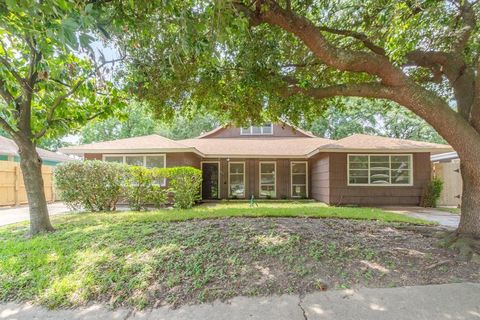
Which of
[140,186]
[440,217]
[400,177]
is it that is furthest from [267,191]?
[440,217]

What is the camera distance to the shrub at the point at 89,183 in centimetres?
909

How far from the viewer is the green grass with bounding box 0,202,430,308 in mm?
3389

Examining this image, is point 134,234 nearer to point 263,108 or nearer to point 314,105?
point 263,108

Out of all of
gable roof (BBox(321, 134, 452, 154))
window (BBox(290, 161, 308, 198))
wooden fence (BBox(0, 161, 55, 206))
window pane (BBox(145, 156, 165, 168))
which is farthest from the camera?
window (BBox(290, 161, 308, 198))

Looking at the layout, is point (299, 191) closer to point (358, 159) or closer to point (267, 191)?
point (267, 191)

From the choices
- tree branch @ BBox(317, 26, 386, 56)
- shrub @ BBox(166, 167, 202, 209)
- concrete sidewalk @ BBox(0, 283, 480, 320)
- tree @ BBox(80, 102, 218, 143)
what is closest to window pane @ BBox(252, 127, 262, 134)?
shrub @ BBox(166, 167, 202, 209)

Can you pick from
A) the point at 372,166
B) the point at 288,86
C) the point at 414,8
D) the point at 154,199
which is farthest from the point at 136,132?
the point at 414,8

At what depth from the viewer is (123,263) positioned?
4.04 meters

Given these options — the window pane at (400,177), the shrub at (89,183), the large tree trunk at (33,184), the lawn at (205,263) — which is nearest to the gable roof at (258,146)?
the window pane at (400,177)

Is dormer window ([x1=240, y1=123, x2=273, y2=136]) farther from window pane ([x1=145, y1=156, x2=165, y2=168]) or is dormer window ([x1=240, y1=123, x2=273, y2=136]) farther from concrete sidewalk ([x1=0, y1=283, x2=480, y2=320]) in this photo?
concrete sidewalk ([x1=0, y1=283, x2=480, y2=320])

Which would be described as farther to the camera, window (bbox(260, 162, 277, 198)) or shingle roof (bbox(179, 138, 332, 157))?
window (bbox(260, 162, 277, 198))

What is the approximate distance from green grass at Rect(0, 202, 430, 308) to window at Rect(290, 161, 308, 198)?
9941 mm

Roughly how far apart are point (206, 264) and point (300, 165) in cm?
1188

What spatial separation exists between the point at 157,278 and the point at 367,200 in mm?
10781
